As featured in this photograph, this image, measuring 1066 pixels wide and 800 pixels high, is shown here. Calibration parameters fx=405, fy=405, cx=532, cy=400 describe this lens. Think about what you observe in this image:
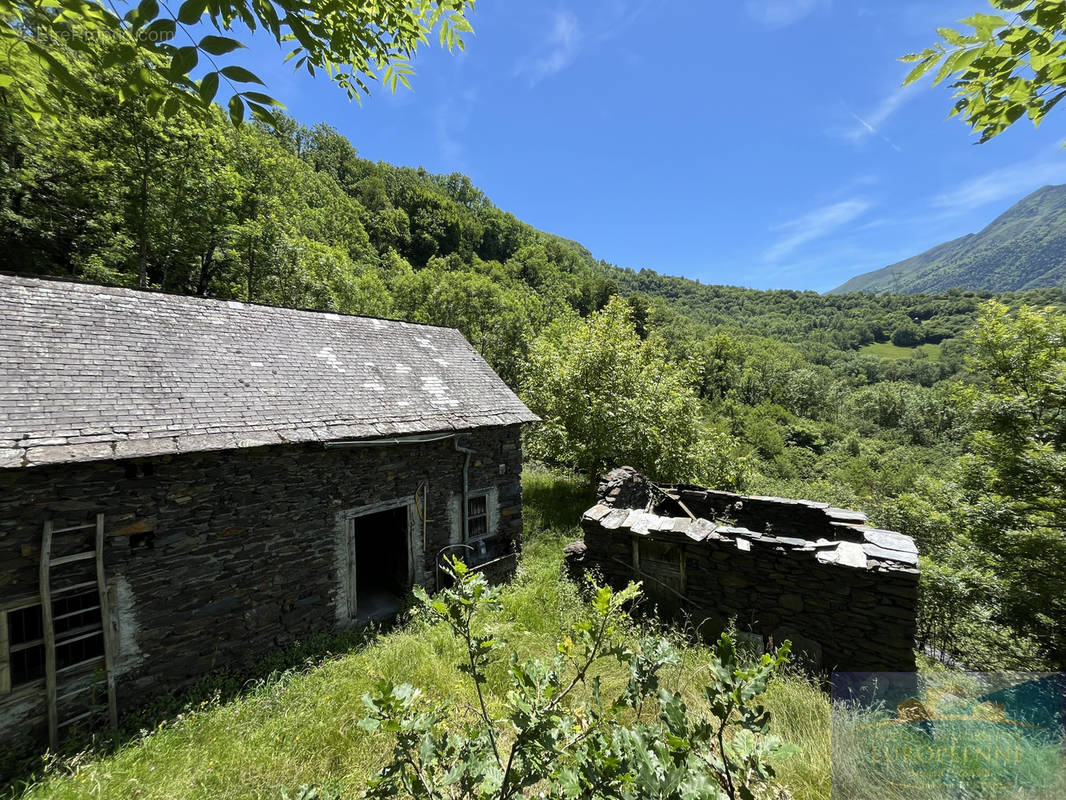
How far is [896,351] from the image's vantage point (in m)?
100

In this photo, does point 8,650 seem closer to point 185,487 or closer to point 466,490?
point 185,487

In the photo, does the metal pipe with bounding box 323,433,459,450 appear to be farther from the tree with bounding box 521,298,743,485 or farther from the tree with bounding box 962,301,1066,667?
the tree with bounding box 962,301,1066,667

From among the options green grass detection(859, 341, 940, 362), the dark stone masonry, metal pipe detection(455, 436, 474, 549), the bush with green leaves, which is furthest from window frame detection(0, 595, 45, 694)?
green grass detection(859, 341, 940, 362)

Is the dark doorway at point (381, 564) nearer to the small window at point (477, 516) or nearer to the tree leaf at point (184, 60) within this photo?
the small window at point (477, 516)

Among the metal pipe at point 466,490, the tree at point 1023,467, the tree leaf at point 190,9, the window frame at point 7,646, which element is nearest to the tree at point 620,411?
the metal pipe at point 466,490

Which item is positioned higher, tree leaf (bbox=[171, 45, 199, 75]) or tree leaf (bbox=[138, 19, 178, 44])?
tree leaf (bbox=[138, 19, 178, 44])

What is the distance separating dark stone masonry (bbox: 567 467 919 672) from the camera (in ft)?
18.5

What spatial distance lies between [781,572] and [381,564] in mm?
8069

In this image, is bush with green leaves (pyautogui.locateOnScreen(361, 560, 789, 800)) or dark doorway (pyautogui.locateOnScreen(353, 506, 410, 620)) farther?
dark doorway (pyautogui.locateOnScreen(353, 506, 410, 620))

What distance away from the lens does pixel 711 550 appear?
6.93 m

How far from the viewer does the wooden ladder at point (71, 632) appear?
15.2 feet

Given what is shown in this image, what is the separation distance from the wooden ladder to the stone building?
0.07 feet

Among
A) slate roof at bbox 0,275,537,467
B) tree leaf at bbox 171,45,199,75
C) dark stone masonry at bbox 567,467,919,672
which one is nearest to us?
tree leaf at bbox 171,45,199,75

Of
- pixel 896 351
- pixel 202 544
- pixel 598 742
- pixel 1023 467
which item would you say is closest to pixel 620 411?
pixel 1023 467
